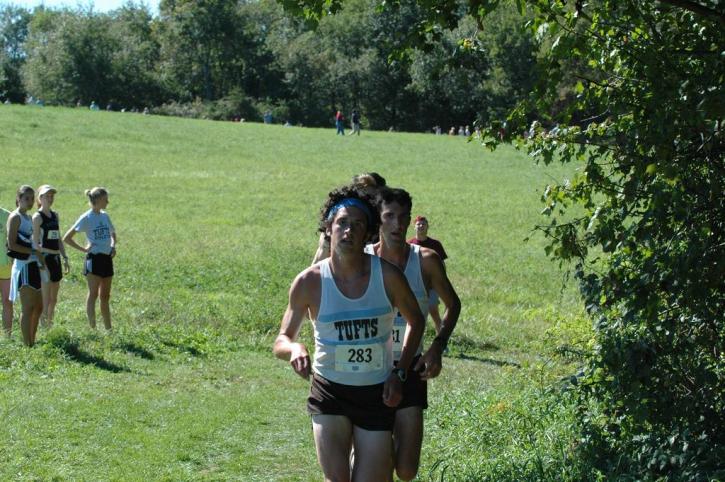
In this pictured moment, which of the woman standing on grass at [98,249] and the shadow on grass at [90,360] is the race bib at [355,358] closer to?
the shadow on grass at [90,360]

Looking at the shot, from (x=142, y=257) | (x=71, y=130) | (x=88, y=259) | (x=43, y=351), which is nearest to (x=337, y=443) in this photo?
(x=43, y=351)

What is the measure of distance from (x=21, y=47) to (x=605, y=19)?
146 m

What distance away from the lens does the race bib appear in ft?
17.4

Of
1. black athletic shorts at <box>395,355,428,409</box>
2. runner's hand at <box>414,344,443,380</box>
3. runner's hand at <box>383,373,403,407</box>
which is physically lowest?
black athletic shorts at <box>395,355,428,409</box>

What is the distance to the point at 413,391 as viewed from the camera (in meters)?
5.78

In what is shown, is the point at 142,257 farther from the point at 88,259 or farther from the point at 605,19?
the point at 605,19

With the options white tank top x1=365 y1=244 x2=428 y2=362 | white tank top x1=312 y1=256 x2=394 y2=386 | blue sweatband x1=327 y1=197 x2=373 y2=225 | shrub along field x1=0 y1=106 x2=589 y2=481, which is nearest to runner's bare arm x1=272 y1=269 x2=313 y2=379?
white tank top x1=312 y1=256 x2=394 y2=386

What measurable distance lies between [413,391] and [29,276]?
7.08 m

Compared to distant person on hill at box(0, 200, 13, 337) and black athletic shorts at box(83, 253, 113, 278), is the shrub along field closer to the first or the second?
distant person on hill at box(0, 200, 13, 337)

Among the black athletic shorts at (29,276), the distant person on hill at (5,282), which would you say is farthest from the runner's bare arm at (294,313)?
the distant person on hill at (5,282)

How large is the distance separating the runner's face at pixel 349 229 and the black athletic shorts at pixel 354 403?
0.72 m

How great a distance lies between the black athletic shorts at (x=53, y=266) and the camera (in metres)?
12.9

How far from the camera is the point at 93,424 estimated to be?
8477mm

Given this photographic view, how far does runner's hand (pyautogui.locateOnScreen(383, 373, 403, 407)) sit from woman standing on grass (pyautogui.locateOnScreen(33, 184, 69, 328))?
25.1 ft
